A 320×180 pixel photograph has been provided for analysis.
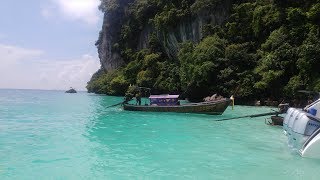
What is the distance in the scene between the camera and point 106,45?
8288 cm

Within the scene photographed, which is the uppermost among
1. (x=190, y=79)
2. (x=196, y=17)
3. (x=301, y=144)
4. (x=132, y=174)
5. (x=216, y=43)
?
(x=196, y=17)

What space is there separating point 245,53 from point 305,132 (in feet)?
102

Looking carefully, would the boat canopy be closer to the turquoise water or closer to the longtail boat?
the longtail boat

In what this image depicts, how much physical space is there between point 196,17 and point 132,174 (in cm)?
4295

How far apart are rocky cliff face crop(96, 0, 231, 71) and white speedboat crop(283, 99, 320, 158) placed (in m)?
36.6

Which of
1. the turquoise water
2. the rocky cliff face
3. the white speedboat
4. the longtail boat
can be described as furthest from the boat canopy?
the rocky cliff face

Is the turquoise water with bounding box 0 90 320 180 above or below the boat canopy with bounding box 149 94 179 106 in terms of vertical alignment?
below

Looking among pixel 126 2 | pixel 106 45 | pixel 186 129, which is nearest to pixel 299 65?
pixel 186 129

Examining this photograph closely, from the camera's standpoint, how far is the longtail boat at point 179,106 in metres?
27.8

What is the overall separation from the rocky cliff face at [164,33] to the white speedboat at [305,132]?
3658 cm

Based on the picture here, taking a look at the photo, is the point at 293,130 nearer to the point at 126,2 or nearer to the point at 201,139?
the point at 201,139

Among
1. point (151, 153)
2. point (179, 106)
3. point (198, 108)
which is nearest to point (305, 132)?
point (151, 153)

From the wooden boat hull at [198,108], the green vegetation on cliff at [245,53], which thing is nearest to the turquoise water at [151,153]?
the wooden boat hull at [198,108]

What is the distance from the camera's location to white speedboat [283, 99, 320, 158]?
1138 cm
